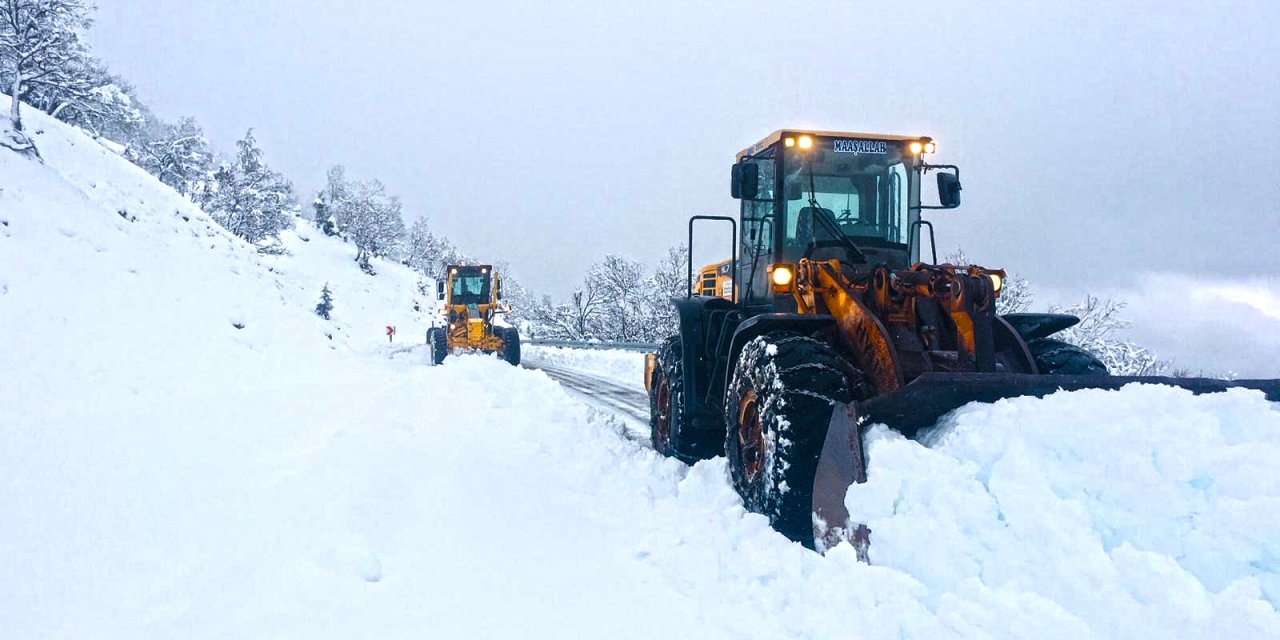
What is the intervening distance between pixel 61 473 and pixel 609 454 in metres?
4.20

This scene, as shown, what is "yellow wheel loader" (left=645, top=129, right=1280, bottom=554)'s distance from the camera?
12.4 feet

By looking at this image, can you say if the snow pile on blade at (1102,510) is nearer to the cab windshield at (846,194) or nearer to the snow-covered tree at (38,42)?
the cab windshield at (846,194)

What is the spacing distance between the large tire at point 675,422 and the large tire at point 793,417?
2264 mm

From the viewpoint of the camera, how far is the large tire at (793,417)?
4.08m

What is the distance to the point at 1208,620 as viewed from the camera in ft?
7.23

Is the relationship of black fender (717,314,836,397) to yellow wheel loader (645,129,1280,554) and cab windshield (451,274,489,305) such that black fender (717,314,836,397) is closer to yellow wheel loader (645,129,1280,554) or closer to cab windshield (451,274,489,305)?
yellow wheel loader (645,129,1280,554)

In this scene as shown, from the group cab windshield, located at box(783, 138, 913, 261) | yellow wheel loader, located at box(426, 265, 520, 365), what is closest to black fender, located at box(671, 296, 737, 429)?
cab windshield, located at box(783, 138, 913, 261)

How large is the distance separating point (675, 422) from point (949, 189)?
10.5 ft

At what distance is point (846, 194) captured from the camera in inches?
244

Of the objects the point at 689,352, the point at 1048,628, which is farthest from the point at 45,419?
the point at 1048,628

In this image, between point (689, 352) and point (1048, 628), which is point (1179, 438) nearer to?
point (1048, 628)

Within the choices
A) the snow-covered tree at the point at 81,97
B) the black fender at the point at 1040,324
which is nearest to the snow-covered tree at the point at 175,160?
the snow-covered tree at the point at 81,97

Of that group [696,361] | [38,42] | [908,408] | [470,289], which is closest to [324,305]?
[38,42]

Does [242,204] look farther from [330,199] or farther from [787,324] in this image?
[787,324]
